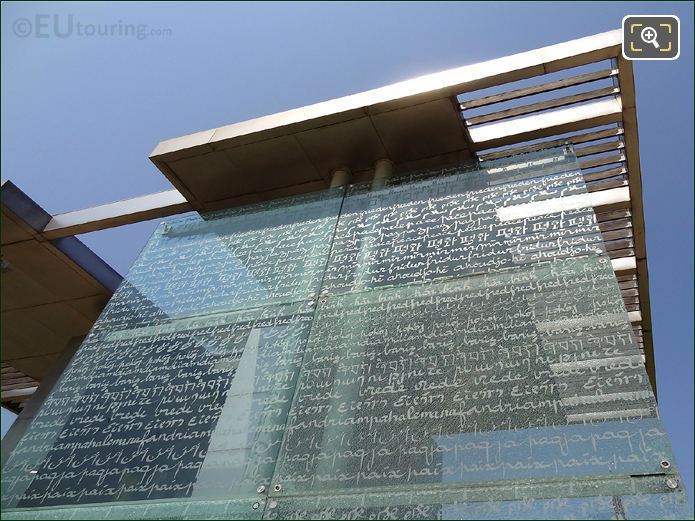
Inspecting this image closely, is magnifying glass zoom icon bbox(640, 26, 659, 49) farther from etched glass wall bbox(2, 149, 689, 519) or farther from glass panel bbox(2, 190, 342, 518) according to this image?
glass panel bbox(2, 190, 342, 518)

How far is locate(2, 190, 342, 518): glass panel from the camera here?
10.3 ft

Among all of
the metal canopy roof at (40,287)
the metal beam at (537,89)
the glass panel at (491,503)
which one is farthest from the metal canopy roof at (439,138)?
the glass panel at (491,503)

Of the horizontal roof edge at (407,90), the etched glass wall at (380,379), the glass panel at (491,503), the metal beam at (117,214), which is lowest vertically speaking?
the glass panel at (491,503)

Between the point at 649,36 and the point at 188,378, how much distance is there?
402cm

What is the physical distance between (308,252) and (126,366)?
1.57 meters

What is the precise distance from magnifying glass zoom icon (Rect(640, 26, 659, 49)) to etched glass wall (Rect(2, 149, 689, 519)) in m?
1.00

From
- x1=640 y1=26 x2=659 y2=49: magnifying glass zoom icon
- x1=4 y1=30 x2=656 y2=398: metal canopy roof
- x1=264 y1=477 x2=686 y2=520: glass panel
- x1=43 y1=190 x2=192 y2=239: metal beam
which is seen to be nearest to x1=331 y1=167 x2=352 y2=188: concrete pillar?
x1=4 y1=30 x2=656 y2=398: metal canopy roof

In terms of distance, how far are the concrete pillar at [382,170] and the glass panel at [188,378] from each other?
0.44 meters

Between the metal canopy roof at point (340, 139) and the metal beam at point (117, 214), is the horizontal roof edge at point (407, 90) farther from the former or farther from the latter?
the metal beam at point (117, 214)

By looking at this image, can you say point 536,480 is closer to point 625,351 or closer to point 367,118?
point 625,351

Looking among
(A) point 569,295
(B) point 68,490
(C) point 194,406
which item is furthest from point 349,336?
(B) point 68,490

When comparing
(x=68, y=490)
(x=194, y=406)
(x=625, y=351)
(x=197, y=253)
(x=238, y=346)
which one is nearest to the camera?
(x=625, y=351)

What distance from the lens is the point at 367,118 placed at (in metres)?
5.42

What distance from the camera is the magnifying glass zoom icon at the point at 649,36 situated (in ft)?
13.6
